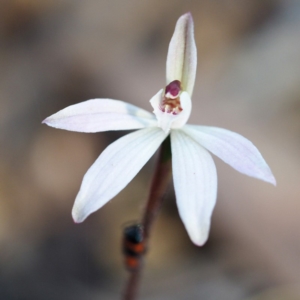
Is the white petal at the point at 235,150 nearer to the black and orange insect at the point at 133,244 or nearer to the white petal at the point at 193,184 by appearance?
the white petal at the point at 193,184

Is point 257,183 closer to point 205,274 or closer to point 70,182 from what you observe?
point 205,274

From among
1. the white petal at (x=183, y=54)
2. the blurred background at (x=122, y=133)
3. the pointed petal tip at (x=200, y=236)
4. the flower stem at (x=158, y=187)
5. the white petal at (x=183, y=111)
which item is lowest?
the pointed petal tip at (x=200, y=236)

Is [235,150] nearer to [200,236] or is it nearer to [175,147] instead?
[175,147]

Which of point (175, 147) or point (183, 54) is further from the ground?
point (183, 54)

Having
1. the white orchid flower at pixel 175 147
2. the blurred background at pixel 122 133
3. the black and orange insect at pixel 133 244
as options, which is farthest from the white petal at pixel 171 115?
the blurred background at pixel 122 133

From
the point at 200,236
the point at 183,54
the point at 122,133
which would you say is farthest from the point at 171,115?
the point at 122,133

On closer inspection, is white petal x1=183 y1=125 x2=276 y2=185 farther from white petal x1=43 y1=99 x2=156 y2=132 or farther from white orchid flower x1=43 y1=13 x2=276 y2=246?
white petal x1=43 y1=99 x2=156 y2=132

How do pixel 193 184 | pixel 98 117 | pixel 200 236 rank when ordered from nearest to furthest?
1. pixel 200 236
2. pixel 193 184
3. pixel 98 117
